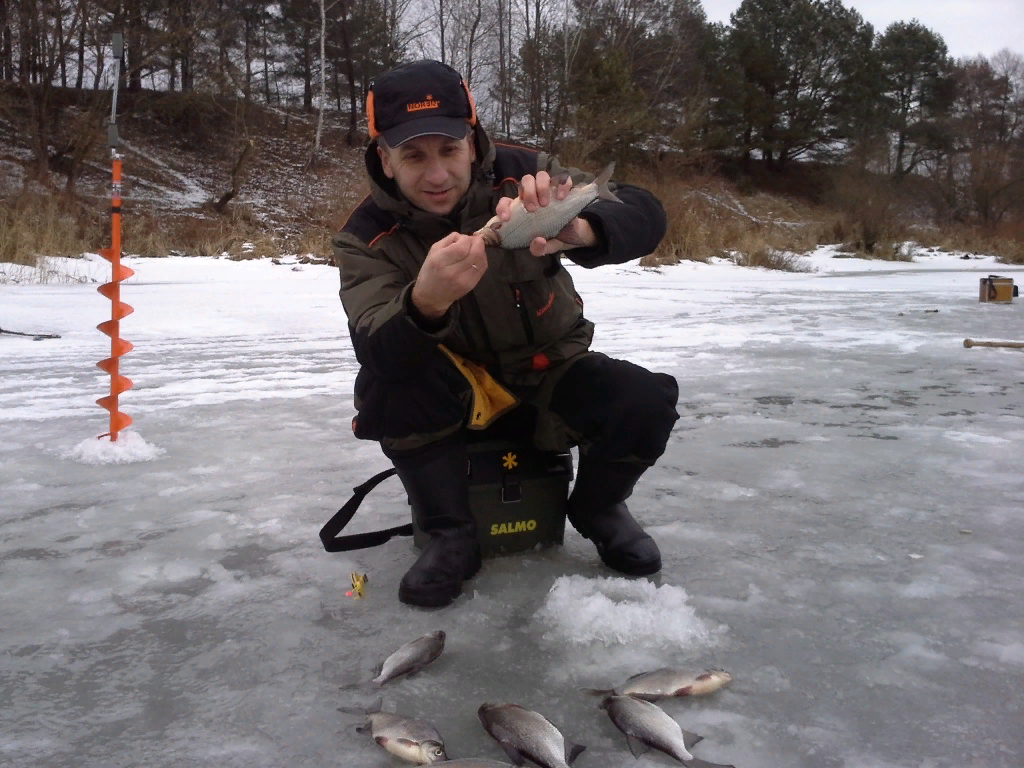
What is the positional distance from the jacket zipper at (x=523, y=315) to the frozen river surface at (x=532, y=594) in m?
0.55

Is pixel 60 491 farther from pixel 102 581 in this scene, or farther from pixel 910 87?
pixel 910 87

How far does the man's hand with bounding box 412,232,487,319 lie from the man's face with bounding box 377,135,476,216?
42cm

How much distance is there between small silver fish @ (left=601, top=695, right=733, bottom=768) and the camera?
52.6 inches

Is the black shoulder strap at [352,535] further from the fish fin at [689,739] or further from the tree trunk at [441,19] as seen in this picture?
the tree trunk at [441,19]

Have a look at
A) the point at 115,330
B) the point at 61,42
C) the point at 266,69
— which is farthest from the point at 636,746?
the point at 266,69

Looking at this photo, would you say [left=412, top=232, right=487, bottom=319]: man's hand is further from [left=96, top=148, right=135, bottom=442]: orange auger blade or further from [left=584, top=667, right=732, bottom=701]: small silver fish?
[left=96, top=148, right=135, bottom=442]: orange auger blade

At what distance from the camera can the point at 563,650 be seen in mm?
1678

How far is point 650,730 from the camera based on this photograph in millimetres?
1357

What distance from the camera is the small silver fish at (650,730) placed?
1.33 m

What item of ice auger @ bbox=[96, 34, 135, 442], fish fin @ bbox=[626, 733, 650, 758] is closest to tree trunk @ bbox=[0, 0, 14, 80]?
ice auger @ bbox=[96, 34, 135, 442]

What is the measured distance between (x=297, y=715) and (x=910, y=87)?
1708 inches

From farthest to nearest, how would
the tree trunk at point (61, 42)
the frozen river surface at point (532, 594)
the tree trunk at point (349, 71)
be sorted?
the tree trunk at point (349, 71) → the tree trunk at point (61, 42) → the frozen river surface at point (532, 594)

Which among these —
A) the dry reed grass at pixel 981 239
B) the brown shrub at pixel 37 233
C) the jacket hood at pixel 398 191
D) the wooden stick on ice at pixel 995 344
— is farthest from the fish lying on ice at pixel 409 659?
the dry reed grass at pixel 981 239

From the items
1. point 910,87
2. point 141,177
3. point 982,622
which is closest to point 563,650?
point 982,622
